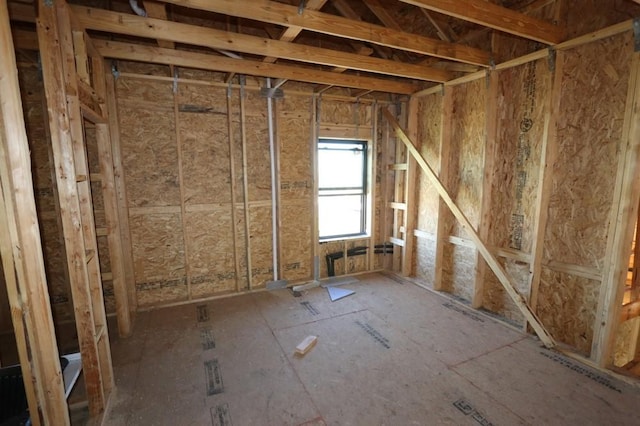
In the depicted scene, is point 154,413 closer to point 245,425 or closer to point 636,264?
point 245,425

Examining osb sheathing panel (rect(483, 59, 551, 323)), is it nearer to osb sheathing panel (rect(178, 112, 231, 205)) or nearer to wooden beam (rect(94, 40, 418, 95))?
wooden beam (rect(94, 40, 418, 95))

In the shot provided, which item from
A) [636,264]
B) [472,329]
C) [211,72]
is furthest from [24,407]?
[636,264]

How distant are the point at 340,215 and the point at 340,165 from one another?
80 centimetres

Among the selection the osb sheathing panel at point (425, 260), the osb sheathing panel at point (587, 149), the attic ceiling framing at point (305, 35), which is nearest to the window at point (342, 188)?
the osb sheathing panel at point (425, 260)

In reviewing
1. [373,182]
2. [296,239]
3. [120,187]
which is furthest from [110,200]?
[373,182]

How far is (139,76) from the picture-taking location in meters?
3.29

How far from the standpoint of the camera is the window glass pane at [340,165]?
448 cm

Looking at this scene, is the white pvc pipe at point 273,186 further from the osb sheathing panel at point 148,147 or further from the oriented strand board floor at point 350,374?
the osb sheathing panel at point 148,147

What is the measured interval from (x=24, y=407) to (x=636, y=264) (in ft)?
18.6

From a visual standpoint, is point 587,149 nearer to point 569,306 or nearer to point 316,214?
point 569,306

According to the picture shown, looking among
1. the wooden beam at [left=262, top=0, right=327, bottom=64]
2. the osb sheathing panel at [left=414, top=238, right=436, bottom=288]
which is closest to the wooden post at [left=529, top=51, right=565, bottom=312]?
the osb sheathing panel at [left=414, top=238, right=436, bottom=288]

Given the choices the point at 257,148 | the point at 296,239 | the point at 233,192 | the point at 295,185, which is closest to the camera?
the point at 233,192

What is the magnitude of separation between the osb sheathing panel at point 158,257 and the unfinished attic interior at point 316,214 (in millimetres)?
26

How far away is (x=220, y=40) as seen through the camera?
101 inches
